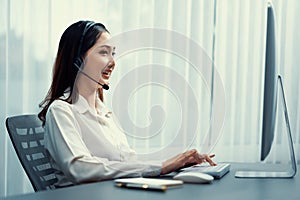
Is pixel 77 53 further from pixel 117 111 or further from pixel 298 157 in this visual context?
pixel 298 157

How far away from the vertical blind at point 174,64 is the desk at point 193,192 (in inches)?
25.2

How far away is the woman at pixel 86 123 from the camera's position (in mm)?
1702

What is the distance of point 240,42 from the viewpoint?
322cm

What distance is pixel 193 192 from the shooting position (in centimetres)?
140

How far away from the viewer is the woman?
1.70 m

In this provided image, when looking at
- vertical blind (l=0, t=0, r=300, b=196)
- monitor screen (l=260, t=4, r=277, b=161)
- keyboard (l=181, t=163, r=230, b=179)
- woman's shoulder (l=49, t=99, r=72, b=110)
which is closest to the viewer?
monitor screen (l=260, t=4, r=277, b=161)

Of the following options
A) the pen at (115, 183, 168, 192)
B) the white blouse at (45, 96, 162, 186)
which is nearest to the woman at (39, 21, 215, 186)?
the white blouse at (45, 96, 162, 186)

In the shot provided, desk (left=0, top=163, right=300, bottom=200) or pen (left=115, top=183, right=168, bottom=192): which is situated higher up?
pen (left=115, top=183, right=168, bottom=192)

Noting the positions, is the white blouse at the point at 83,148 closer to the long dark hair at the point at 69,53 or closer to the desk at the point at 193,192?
the long dark hair at the point at 69,53

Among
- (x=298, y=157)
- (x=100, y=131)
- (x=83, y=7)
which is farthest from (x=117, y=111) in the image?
(x=298, y=157)

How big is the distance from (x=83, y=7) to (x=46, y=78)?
1.32ft

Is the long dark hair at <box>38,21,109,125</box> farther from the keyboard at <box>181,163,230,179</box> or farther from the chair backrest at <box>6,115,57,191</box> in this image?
the keyboard at <box>181,163,230,179</box>

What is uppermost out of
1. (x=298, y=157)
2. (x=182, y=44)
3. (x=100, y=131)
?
(x=182, y=44)

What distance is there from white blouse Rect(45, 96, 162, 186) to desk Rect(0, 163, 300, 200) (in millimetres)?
197
